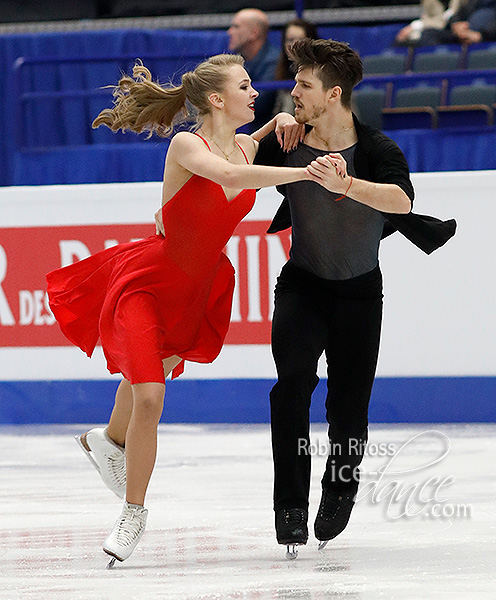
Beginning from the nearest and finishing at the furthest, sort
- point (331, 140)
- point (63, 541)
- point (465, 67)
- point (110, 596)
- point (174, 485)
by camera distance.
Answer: point (110, 596) → point (331, 140) → point (63, 541) → point (174, 485) → point (465, 67)

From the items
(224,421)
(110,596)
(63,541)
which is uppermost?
(110,596)

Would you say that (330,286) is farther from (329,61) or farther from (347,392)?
(329,61)

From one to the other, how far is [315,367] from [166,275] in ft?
1.70

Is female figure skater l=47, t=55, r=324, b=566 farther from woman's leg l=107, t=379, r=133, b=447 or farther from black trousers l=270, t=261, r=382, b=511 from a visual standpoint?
black trousers l=270, t=261, r=382, b=511

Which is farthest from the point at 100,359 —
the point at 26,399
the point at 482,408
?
the point at 482,408

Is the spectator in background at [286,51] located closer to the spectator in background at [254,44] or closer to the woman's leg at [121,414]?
the spectator in background at [254,44]

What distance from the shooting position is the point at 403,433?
4727mm

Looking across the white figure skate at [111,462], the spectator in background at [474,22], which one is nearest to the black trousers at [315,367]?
the white figure skate at [111,462]

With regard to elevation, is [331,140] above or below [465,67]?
above

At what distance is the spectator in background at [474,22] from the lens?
7.20 metres

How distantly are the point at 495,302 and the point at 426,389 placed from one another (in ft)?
1.80

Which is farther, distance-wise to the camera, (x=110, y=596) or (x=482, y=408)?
(x=482, y=408)

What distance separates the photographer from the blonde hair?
2916 mm

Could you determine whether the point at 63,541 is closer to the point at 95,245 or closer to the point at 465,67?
the point at 95,245
